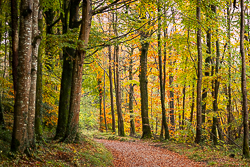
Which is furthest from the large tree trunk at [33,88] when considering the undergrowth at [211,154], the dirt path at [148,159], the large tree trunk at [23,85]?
the undergrowth at [211,154]

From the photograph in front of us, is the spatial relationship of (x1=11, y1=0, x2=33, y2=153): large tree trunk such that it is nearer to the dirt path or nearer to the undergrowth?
the dirt path

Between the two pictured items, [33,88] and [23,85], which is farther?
[33,88]

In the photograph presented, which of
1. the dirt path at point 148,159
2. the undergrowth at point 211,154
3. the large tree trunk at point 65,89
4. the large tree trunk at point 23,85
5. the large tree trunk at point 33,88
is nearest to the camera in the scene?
the large tree trunk at point 23,85

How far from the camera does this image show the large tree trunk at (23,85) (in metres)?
4.96

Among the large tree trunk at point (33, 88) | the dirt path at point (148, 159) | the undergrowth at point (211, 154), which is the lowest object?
the dirt path at point (148, 159)

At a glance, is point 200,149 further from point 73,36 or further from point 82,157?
point 73,36

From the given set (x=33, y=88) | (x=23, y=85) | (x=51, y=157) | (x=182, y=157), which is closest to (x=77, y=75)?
(x=33, y=88)

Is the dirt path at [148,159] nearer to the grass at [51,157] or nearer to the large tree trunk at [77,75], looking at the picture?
the grass at [51,157]

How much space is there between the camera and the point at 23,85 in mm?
5004

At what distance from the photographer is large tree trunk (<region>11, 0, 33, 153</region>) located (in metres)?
4.96

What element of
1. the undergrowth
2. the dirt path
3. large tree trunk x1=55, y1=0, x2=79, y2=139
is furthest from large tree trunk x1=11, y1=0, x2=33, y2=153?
the undergrowth

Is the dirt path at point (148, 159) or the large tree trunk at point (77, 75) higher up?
the large tree trunk at point (77, 75)

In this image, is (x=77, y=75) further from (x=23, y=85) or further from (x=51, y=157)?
(x=51, y=157)

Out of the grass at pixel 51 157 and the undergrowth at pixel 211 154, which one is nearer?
the grass at pixel 51 157
